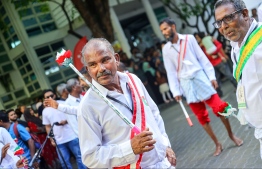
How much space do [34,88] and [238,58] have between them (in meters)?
12.0

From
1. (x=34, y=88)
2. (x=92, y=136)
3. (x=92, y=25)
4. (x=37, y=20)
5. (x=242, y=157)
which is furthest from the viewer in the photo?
(x=37, y=20)

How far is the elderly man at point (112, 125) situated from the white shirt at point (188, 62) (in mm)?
2674

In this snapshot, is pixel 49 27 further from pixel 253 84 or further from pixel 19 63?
pixel 253 84

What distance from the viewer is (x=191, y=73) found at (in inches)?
208

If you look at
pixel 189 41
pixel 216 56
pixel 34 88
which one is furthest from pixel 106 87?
pixel 34 88

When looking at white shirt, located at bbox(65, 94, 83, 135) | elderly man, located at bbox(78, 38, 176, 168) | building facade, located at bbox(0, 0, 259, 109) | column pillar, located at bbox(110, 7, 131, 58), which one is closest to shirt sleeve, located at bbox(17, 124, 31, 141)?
white shirt, located at bbox(65, 94, 83, 135)

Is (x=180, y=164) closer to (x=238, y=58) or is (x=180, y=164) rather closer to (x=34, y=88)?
(x=238, y=58)

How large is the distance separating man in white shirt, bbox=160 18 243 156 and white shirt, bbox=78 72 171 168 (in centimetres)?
275

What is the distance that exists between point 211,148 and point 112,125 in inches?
148

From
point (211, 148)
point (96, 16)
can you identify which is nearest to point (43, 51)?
point (96, 16)

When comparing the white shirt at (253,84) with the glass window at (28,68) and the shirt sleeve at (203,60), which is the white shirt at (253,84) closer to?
the shirt sleeve at (203,60)

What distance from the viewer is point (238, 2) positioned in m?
2.66

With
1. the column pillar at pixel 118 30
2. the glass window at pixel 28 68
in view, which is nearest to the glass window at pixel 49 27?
the glass window at pixel 28 68

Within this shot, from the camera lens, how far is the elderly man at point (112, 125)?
7.92 feet
